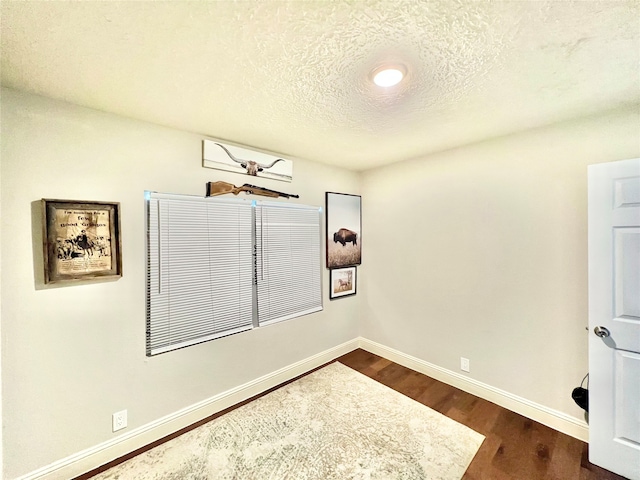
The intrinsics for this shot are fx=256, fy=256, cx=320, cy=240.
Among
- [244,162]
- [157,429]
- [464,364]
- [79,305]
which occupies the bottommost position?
[157,429]

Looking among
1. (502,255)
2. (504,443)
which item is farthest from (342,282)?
(504,443)

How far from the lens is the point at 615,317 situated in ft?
5.42

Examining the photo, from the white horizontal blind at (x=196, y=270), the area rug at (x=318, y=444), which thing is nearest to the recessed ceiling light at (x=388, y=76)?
the white horizontal blind at (x=196, y=270)

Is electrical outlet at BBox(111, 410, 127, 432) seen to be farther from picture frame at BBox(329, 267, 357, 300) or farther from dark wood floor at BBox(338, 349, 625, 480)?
dark wood floor at BBox(338, 349, 625, 480)

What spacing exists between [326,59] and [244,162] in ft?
4.56

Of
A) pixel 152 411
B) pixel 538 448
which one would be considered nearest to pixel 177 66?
pixel 152 411

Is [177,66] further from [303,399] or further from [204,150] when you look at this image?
[303,399]

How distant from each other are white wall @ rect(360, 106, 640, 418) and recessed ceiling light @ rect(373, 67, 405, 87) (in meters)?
1.49

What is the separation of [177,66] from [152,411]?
2.35 meters

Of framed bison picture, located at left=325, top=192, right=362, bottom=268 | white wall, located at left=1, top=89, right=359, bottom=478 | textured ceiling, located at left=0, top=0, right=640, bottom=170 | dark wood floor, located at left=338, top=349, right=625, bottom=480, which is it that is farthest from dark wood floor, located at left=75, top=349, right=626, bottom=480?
textured ceiling, located at left=0, top=0, right=640, bottom=170

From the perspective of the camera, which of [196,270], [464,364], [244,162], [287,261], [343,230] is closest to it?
[196,270]

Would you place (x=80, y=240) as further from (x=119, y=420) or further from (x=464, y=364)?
(x=464, y=364)

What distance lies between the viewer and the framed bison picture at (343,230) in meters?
3.20

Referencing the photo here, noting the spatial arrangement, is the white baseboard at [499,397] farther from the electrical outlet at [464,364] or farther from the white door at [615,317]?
the white door at [615,317]
